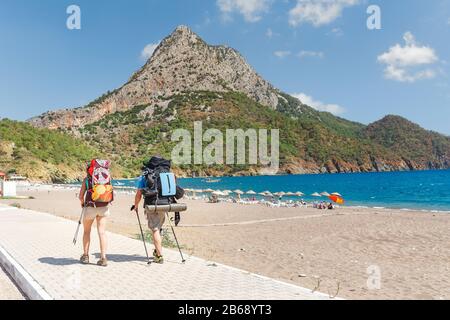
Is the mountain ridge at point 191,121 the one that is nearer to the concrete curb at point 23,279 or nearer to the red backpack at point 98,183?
the concrete curb at point 23,279

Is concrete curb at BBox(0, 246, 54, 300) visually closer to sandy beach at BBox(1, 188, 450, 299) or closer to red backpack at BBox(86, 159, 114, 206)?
red backpack at BBox(86, 159, 114, 206)

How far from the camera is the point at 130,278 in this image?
677cm

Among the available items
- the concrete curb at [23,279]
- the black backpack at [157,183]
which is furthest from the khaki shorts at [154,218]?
the concrete curb at [23,279]

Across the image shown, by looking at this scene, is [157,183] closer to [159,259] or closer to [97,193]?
[97,193]

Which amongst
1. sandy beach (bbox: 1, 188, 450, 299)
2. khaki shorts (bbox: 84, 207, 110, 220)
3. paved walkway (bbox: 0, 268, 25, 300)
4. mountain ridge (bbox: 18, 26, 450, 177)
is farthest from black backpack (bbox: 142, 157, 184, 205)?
mountain ridge (bbox: 18, 26, 450, 177)

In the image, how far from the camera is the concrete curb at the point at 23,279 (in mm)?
5876

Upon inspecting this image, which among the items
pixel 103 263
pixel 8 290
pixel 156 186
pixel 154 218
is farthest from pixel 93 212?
pixel 8 290

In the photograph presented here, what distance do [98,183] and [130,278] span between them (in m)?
1.76

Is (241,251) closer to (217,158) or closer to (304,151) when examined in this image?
(217,158)

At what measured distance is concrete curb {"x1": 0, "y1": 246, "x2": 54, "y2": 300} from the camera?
231 inches

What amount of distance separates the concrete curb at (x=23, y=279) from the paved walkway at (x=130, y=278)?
0.5 inches
